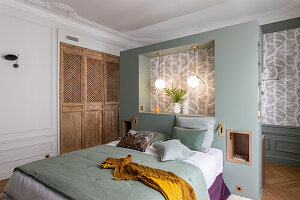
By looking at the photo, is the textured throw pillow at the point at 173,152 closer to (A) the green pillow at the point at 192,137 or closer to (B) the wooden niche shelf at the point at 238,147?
(A) the green pillow at the point at 192,137

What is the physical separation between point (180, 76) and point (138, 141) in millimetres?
1663

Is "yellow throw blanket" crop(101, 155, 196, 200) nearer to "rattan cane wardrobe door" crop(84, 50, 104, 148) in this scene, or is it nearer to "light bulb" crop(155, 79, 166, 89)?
"light bulb" crop(155, 79, 166, 89)

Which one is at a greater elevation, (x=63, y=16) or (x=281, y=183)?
(x=63, y=16)

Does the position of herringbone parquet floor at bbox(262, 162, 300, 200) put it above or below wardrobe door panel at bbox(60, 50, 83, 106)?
below

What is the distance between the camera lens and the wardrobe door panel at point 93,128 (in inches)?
157

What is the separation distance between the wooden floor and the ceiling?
288 centimetres

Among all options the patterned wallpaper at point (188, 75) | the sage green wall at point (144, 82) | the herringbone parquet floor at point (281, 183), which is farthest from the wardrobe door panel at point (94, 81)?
the herringbone parquet floor at point (281, 183)

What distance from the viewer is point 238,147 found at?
278cm

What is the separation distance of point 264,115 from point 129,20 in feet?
11.5

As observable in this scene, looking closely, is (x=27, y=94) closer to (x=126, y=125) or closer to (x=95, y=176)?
(x=126, y=125)

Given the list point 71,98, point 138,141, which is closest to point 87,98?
point 71,98

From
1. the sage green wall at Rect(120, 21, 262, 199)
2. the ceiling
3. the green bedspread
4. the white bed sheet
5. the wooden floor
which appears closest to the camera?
the green bedspread

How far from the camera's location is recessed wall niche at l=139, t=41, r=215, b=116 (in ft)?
A: 10.4

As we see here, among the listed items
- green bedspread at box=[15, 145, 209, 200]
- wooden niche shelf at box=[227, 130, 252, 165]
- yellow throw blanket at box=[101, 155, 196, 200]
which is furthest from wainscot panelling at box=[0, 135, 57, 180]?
wooden niche shelf at box=[227, 130, 252, 165]
